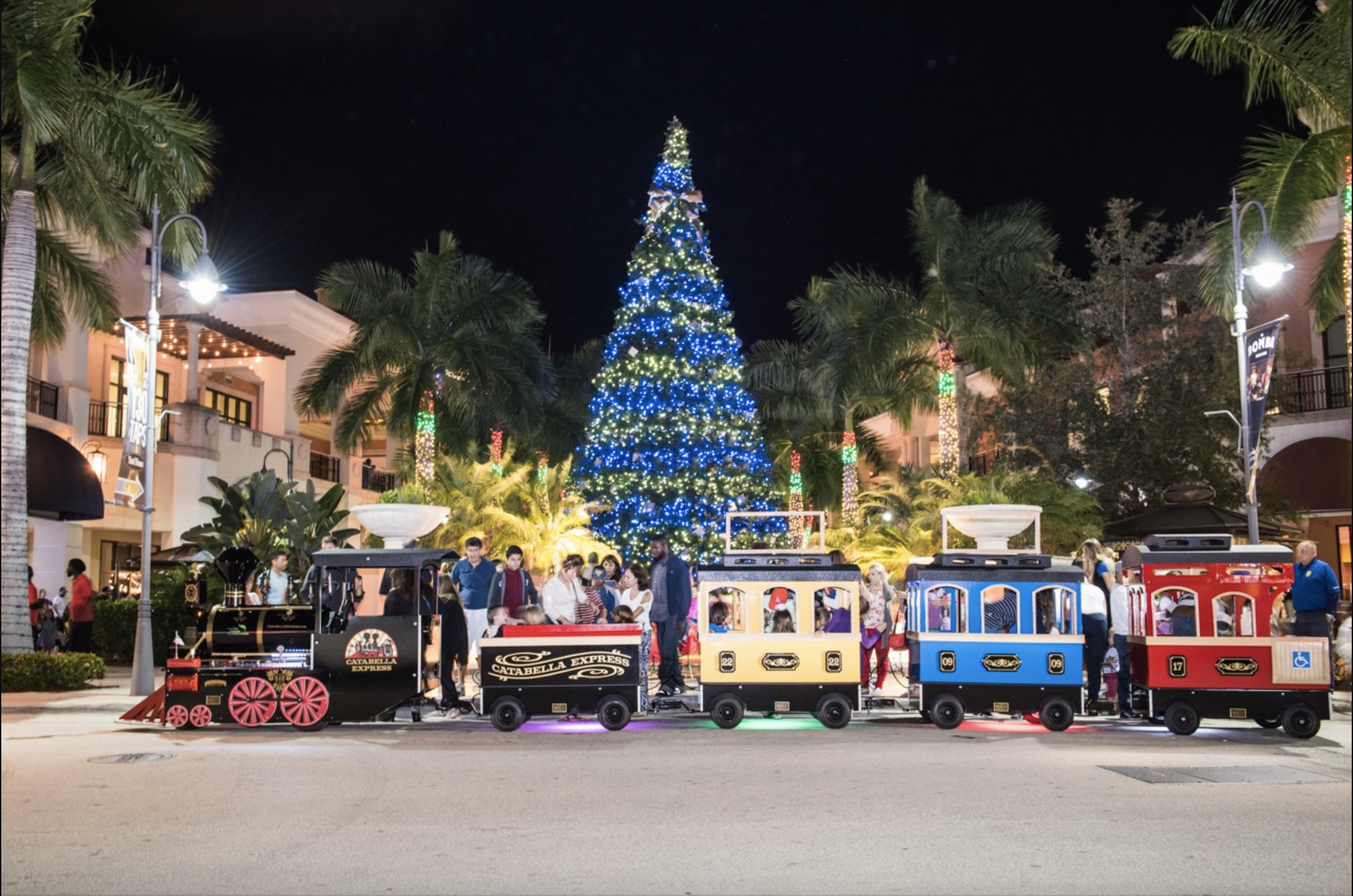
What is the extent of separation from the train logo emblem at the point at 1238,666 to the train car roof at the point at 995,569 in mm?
1747

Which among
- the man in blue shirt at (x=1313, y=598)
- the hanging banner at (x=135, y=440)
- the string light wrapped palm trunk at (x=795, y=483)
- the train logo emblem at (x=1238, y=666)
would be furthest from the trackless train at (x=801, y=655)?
the string light wrapped palm trunk at (x=795, y=483)

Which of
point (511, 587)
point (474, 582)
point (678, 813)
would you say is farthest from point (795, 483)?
point (678, 813)

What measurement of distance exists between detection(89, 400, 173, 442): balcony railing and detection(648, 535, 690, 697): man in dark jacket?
20806 mm

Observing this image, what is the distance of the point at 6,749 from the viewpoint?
2781mm

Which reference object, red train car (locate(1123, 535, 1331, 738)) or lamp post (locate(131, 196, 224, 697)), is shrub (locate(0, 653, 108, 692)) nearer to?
lamp post (locate(131, 196, 224, 697))

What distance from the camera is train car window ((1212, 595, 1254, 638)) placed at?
1411cm

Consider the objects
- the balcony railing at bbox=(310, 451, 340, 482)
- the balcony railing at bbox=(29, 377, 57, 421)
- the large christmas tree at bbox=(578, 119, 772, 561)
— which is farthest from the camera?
the balcony railing at bbox=(310, 451, 340, 482)

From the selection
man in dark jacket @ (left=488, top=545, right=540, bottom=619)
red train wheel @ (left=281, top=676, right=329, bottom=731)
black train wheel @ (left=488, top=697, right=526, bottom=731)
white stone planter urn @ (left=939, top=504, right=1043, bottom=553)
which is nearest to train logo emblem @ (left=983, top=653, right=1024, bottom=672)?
white stone planter urn @ (left=939, top=504, right=1043, bottom=553)

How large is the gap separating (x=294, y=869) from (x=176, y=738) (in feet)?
22.8

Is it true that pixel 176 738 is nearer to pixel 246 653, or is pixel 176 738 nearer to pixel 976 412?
pixel 246 653

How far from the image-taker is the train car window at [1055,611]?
46.7 ft

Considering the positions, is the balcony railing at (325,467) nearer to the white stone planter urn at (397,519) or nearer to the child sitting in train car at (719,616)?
the white stone planter urn at (397,519)

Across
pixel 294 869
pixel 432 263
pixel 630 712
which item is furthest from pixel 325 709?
pixel 432 263

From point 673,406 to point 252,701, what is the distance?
1037 inches
